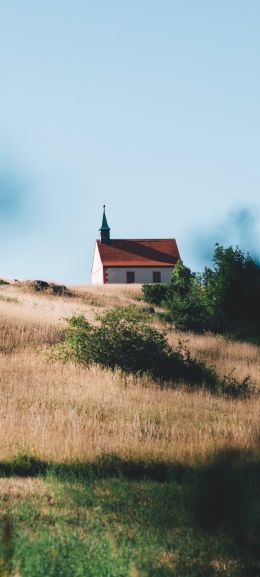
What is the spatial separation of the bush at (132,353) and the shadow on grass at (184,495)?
8286 mm

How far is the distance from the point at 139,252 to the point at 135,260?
153 cm

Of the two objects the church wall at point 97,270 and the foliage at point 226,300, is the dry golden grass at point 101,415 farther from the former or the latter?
the church wall at point 97,270

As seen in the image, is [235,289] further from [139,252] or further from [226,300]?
[139,252]

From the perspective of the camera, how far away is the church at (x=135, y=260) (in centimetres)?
6172

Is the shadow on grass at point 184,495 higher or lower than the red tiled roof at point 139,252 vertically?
lower

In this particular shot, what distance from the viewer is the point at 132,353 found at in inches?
648

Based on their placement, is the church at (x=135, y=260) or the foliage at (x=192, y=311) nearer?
the foliage at (x=192, y=311)

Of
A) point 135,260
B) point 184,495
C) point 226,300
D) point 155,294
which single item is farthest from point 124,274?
point 184,495

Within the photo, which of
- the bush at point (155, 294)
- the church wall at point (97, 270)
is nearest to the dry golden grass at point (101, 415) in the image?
the bush at point (155, 294)

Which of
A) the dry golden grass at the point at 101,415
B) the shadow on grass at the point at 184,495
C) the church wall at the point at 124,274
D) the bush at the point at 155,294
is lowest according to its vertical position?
the shadow on grass at the point at 184,495

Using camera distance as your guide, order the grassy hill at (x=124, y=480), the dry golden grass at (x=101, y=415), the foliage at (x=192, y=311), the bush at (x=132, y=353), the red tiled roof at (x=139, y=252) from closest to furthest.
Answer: the grassy hill at (x=124, y=480) < the dry golden grass at (x=101, y=415) < the bush at (x=132, y=353) < the foliage at (x=192, y=311) < the red tiled roof at (x=139, y=252)

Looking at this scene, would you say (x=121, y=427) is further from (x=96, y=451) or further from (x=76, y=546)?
(x=76, y=546)

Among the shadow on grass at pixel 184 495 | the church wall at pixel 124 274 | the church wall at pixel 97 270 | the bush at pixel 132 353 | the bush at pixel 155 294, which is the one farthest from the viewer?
the church wall at pixel 97 270

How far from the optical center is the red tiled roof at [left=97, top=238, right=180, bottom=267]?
62.1 meters
